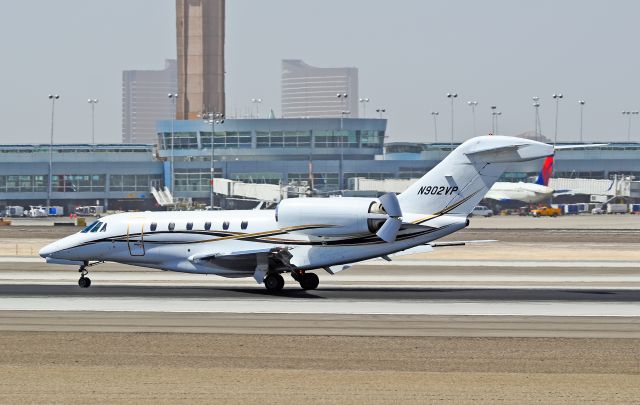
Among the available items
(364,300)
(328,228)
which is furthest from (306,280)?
(364,300)

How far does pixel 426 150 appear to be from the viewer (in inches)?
7397

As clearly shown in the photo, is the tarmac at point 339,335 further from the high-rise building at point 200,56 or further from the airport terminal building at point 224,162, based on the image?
the high-rise building at point 200,56

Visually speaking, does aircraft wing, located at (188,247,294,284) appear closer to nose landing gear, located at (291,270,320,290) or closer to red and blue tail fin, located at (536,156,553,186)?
nose landing gear, located at (291,270,320,290)

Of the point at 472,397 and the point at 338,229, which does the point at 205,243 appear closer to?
the point at 338,229

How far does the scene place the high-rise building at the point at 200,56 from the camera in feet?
598

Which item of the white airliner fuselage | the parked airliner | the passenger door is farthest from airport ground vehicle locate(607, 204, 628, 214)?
the passenger door

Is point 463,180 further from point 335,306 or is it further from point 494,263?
point 494,263

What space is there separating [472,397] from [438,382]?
1716 millimetres

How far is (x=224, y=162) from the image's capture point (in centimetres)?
17088

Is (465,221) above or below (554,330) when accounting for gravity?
above

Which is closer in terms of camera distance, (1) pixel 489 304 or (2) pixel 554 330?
(2) pixel 554 330

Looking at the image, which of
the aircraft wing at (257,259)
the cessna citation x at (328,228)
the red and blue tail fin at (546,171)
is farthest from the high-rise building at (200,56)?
the aircraft wing at (257,259)

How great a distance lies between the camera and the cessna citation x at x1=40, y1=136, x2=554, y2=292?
3959cm

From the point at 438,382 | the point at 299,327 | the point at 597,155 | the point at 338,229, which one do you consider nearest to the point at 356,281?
the point at 338,229
